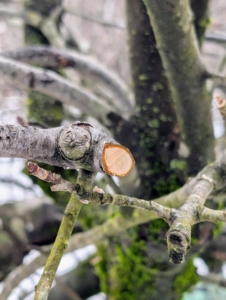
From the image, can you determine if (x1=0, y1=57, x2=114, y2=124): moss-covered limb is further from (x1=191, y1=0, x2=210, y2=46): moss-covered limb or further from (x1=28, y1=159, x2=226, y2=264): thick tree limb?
(x1=28, y1=159, x2=226, y2=264): thick tree limb

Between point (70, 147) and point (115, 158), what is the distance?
0.23ft

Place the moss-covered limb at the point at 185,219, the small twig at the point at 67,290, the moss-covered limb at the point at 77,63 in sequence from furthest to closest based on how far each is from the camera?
the small twig at the point at 67,290, the moss-covered limb at the point at 77,63, the moss-covered limb at the point at 185,219

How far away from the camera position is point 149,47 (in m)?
0.98

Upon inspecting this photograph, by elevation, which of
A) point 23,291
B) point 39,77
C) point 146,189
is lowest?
point 23,291

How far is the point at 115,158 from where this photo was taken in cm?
50

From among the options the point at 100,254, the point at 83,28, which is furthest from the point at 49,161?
the point at 83,28

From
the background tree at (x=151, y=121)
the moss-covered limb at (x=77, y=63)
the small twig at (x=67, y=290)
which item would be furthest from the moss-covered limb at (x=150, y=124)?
the small twig at (x=67, y=290)

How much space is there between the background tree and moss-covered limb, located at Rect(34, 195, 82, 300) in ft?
0.84

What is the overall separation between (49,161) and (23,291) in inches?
40.1

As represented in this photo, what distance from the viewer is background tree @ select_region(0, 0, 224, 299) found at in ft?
2.72

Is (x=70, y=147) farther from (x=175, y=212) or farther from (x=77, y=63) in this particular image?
(x=77, y=63)

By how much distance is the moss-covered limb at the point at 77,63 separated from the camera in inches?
47.8

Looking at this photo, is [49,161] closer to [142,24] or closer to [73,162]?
[73,162]

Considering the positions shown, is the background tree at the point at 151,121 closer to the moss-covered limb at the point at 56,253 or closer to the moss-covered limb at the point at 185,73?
the moss-covered limb at the point at 185,73
